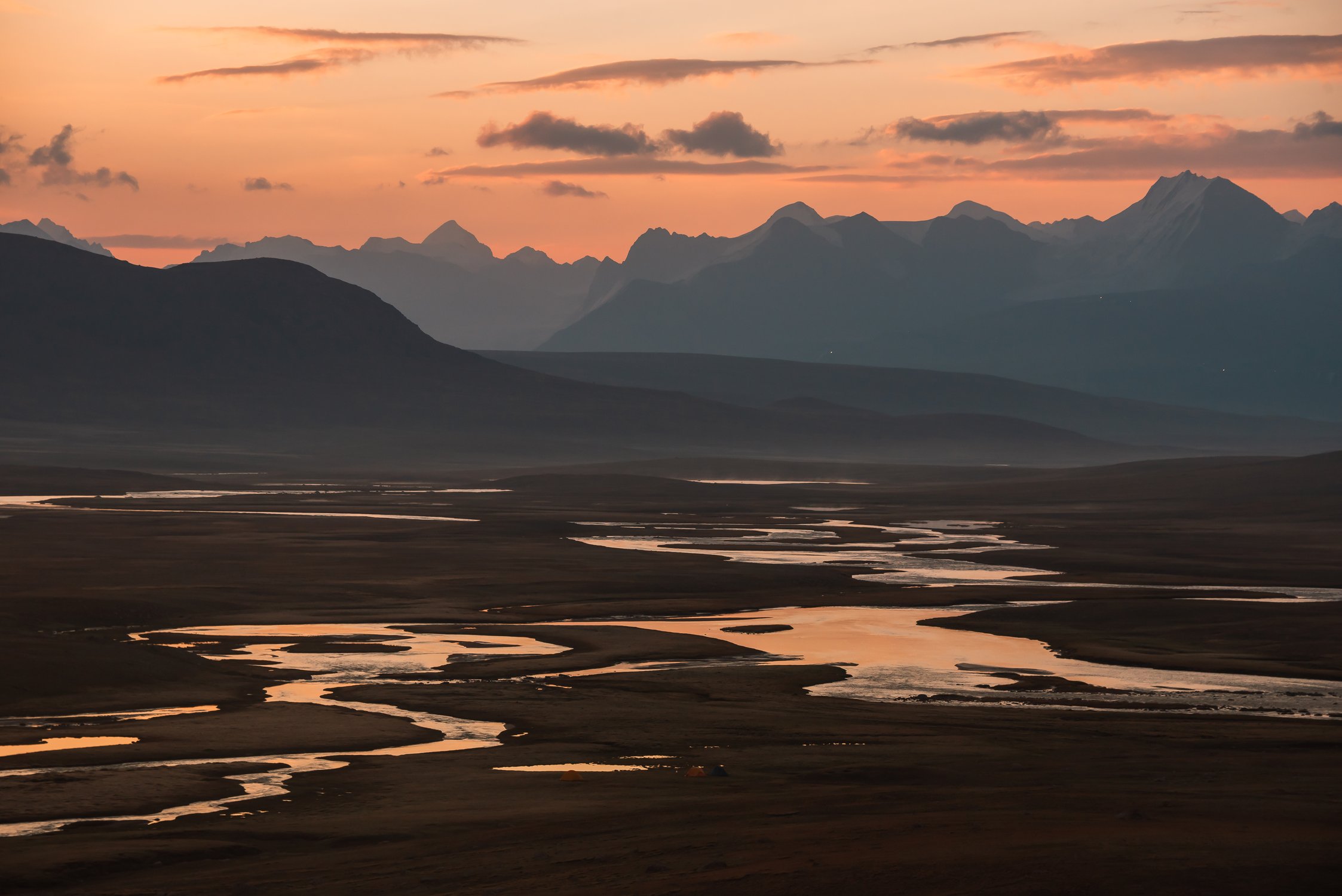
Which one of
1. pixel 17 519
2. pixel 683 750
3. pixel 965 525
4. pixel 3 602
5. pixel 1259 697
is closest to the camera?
pixel 683 750

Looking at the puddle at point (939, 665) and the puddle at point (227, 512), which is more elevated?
the puddle at point (939, 665)

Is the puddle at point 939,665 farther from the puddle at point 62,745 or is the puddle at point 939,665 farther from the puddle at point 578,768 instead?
the puddle at point 62,745

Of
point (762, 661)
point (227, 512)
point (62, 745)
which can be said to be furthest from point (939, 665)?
point (227, 512)

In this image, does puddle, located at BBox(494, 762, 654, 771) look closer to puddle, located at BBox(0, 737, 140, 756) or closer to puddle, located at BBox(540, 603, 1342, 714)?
puddle, located at BBox(0, 737, 140, 756)

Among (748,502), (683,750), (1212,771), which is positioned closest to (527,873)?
(683,750)

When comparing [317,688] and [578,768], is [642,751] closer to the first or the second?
[578,768]

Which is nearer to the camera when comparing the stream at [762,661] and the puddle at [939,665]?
the stream at [762,661]

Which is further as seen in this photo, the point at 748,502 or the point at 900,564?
the point at 748,502

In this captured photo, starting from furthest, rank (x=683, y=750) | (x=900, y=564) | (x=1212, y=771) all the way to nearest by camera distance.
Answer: (x=900, y=564) < (x=683, y=750) < (x=1212, y=771)

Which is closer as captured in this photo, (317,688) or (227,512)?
(317,688)

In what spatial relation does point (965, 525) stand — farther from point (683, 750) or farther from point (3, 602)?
point (683, 750)

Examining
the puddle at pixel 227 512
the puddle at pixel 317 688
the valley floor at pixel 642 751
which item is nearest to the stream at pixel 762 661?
the puddle at pixel 317 688
